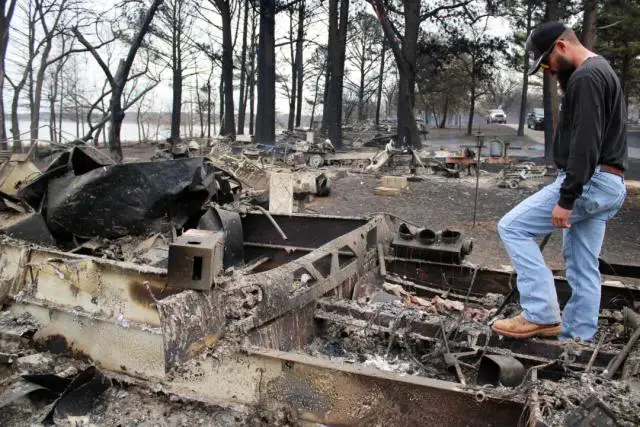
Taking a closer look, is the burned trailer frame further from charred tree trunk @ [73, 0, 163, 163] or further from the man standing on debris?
charred tree trunk @ [73, 0, 163, 163]

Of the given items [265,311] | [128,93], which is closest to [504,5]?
[265,311]

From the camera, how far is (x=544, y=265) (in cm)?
342

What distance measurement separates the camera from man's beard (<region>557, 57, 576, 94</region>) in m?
3.25

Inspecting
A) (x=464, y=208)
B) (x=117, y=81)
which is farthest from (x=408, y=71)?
(x=464, y=208)

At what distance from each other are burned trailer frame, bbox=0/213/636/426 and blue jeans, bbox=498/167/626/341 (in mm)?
257

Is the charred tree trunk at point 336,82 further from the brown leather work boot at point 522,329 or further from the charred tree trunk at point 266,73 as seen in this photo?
the brown leather work boot at point 522,329

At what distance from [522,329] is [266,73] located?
2069 cm

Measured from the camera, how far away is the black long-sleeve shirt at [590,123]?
9.91 feet

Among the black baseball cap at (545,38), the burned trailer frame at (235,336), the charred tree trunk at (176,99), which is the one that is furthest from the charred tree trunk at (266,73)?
the black baseball cap at (545,38)

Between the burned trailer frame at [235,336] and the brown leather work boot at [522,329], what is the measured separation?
3.3 inches

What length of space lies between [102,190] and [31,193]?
2.11ft

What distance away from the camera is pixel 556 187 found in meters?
3.35

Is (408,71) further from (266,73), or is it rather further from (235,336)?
(235,336)

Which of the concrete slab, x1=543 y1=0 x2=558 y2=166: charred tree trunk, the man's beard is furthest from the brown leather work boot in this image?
x1=543 y1=0 x2=558 y2=166: charred tree trunk
